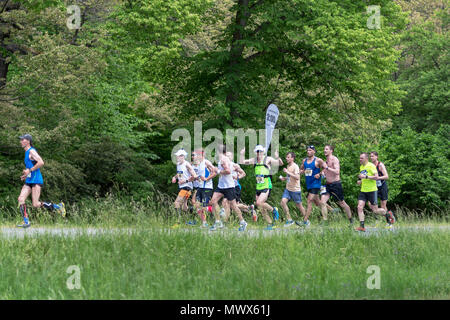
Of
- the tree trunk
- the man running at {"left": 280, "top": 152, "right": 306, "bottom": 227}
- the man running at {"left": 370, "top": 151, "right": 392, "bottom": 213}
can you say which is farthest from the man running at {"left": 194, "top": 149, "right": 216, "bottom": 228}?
the tree trunk

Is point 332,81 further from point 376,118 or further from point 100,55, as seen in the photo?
point 100,55

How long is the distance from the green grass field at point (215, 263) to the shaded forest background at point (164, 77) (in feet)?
34.0

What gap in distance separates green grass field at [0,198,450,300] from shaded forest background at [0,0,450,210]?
34.0ft

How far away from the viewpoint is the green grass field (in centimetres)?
790

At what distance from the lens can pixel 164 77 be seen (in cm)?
2639

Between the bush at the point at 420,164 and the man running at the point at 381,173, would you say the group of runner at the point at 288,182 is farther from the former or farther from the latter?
the bush at the point at 420,164

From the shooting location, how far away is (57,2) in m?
23.6

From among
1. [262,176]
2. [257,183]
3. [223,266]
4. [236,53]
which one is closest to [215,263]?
[223,266]

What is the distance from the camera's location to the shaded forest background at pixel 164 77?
21719 mm

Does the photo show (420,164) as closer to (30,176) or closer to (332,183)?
(332,183)

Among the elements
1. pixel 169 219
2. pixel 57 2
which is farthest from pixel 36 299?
pixel 57 2

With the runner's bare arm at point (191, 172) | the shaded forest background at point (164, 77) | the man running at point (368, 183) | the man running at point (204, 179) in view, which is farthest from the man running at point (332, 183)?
the shaded forest background at point (164, 77)

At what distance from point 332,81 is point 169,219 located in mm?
13858

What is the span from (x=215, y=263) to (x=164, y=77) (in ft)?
58.9
